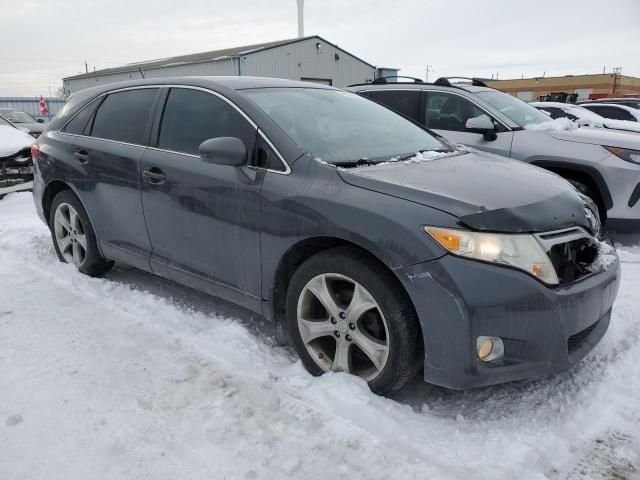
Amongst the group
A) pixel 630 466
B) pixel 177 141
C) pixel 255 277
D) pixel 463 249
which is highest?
pixel 177 141

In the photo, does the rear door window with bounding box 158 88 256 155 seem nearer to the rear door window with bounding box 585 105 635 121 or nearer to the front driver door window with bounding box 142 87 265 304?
the front driver door window with bounding box 142 87 265 304

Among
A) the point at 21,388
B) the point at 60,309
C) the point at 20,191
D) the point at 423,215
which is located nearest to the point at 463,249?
the point at 423,215

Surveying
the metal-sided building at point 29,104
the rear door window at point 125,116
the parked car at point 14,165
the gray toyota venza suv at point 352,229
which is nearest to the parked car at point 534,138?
the gray toyota venza suv at point 352,229

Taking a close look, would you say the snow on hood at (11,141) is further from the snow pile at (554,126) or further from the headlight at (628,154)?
the headlight at (628,154)

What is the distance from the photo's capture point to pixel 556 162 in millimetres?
5383

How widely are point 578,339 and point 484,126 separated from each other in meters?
3.68

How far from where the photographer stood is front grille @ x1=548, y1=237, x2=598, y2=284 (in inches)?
93.7

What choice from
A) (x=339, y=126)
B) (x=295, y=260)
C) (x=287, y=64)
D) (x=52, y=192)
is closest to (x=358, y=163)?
(x=339, y=126)

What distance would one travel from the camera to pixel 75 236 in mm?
4363

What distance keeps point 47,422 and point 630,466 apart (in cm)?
261

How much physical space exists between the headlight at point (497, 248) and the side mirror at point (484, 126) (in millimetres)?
3692

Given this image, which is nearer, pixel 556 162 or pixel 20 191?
pixel 556 162

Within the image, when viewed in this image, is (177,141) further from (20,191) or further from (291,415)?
(20,191)

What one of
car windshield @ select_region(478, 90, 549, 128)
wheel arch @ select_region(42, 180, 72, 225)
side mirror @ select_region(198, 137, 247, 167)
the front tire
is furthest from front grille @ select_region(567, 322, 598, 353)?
wheel arch @ select_region(42, 180, 72, 225)
